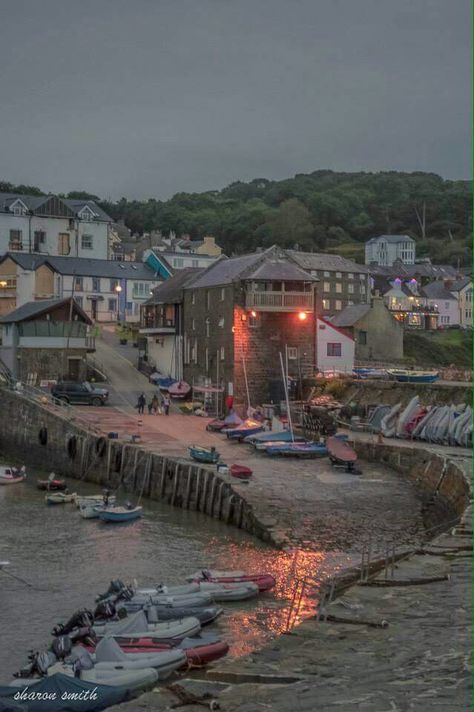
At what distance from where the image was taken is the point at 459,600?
767 inches

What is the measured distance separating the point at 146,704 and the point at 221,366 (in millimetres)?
43877

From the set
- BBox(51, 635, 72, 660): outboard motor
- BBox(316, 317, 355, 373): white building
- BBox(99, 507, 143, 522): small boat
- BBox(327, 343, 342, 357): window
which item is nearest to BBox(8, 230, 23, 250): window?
BBox(316, 317, 355, 373): white building

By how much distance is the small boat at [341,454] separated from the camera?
135ft

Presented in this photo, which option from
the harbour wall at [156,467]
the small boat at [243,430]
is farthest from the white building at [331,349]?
the harbour wall at [156,467]

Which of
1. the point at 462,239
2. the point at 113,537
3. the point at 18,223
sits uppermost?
the point at 462,239

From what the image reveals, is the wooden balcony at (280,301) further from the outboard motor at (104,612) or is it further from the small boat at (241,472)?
the outboard motor at (104,612)

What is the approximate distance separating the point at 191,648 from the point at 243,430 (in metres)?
29.3

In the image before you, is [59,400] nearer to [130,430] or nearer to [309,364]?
[130,430]

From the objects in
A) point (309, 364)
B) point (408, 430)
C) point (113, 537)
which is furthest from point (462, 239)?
point (113, 537)

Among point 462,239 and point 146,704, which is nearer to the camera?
point 146,704

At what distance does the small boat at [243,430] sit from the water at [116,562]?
883 centimetres

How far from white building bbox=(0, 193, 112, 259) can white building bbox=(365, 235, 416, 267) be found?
81772 millimetres

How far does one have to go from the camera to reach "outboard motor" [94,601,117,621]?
22.0 metres

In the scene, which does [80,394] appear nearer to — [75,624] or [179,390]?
[179,390]
